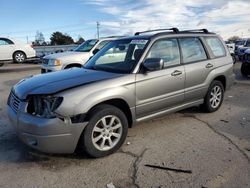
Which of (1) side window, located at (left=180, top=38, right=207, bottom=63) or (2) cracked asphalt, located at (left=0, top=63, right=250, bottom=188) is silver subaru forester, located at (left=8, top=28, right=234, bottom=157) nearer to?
(1) side window, located at (left=180, top=38, right=207, bottom=63)

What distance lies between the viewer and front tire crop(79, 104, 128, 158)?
4.24 metres

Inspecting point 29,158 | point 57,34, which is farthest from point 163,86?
point 57,34

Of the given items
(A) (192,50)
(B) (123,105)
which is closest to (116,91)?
(B) (123,105)

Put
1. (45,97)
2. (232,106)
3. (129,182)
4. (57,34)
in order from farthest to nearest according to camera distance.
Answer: (57,34) < (232,106) < (45,97) < (129,182)

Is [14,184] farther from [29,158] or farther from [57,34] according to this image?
[57,34]

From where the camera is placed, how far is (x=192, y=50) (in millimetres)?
5992


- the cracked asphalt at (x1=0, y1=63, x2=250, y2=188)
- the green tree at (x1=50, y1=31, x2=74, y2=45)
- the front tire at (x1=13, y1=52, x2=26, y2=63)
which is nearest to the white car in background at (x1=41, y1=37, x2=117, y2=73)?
the cracked asphalt at (x1=0, y1=63, x2=250, y2=188)

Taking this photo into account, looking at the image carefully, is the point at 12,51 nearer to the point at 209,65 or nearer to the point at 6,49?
the point at 6,49

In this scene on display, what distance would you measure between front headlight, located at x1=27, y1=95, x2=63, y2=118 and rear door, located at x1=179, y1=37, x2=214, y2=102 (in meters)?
2.63

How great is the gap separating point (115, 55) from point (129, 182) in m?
2.65

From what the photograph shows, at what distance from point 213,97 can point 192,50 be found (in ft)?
4.06

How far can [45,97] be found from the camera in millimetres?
4090

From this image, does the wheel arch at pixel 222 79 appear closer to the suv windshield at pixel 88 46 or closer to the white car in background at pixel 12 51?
the suv windshield at pixel 88 46

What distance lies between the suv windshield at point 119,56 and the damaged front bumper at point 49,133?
1.36m
